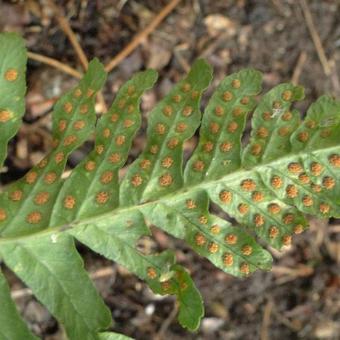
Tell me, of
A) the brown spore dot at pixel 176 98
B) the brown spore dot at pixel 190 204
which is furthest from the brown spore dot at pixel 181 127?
the brown spore dot at pixel 190 204

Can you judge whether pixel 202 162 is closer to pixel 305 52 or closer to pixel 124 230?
pixel 124 230

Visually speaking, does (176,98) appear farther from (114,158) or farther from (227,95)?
(114,158)

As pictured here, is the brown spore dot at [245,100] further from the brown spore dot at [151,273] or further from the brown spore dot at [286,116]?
the brown spore dot at [151,273]

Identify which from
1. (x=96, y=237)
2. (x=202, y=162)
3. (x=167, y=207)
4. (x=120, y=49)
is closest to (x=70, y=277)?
(x=96, y=237)

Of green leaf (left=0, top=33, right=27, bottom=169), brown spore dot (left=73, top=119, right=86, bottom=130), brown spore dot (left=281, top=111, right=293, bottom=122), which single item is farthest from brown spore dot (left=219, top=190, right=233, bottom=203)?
green leaf (left=0, top=33, right=27, bottom=169)

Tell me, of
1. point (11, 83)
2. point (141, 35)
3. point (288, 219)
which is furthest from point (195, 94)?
point (141, 35)

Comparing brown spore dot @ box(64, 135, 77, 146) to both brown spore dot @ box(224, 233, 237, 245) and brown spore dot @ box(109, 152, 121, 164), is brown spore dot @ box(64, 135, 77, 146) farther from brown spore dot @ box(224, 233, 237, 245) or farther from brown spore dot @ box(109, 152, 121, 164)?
brown spore dot @ box(224, 233, 237, 245)
